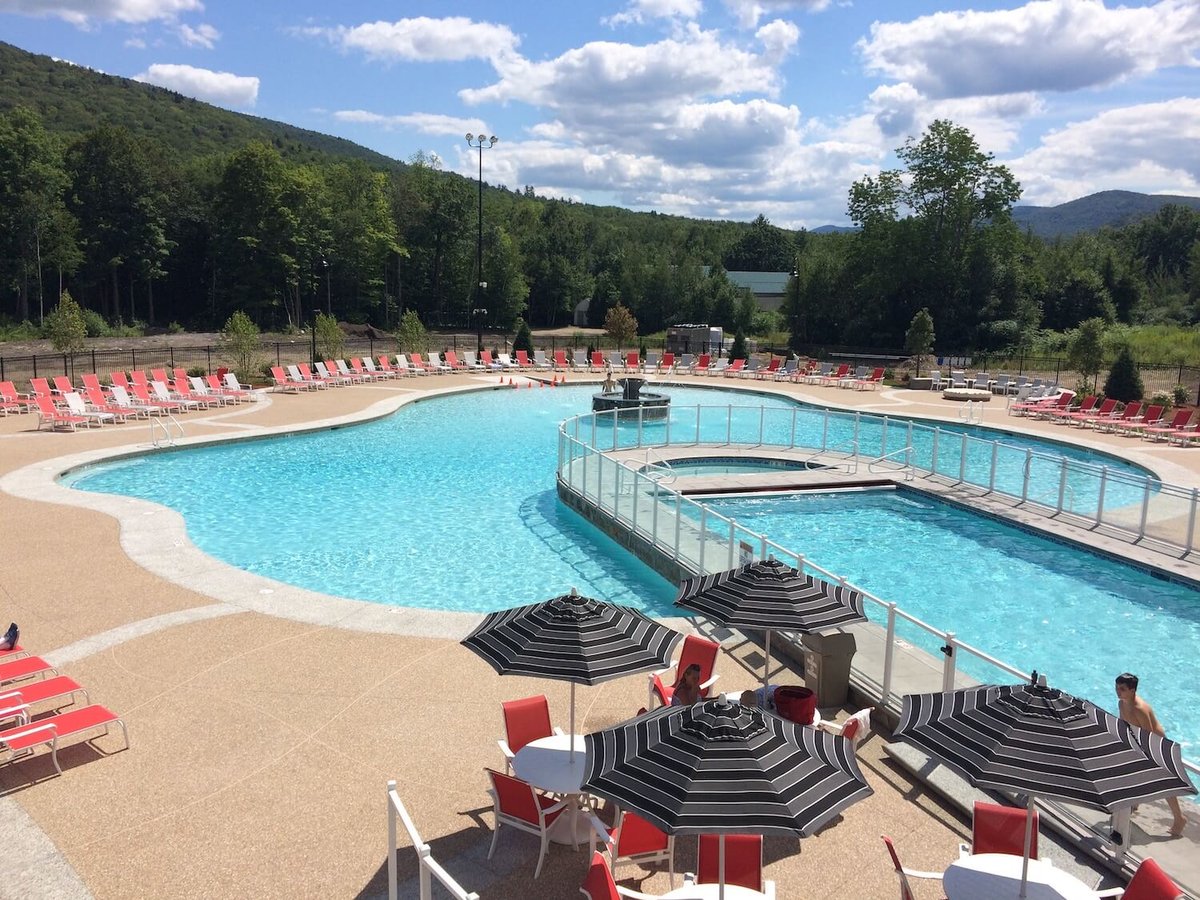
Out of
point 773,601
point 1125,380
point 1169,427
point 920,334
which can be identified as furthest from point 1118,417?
point 773,601

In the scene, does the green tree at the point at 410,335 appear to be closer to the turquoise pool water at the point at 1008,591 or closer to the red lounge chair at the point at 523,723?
the turquoise pool water at the point at 1008,591

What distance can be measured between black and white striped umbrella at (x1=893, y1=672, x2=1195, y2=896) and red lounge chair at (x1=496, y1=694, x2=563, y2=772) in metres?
2.60

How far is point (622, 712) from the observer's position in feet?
25.1

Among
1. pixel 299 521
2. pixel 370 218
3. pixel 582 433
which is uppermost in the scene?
pixel 370 218

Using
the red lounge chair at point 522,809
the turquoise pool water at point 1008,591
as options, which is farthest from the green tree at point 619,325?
the red lounge chair at point 522,809

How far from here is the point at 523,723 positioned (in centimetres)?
625

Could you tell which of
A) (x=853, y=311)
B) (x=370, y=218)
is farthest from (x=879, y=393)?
(x=370, y=218)

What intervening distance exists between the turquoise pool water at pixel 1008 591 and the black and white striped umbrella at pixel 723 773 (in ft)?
12.2

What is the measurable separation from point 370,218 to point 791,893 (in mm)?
67490

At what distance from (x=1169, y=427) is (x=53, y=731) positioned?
2571 centimetres

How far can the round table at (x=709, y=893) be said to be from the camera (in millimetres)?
4570

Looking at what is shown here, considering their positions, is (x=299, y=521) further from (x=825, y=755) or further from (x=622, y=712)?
(x=825, y=755)

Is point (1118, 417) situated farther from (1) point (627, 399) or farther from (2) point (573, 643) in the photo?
(2) point (573, 643)

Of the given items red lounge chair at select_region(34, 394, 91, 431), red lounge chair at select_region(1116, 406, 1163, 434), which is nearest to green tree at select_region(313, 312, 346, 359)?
red lounge chair at select_region(34, 394, 91, 431)
